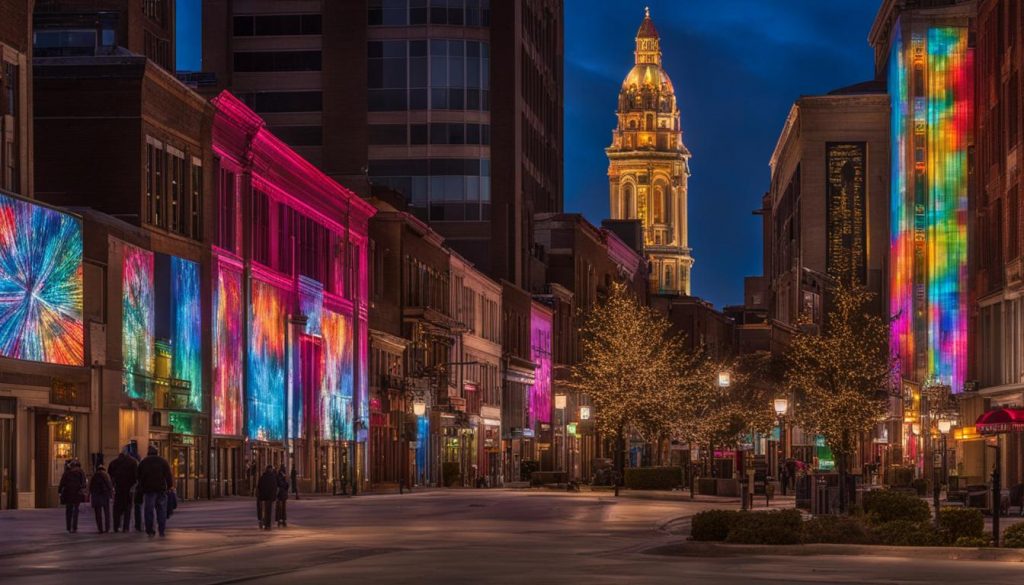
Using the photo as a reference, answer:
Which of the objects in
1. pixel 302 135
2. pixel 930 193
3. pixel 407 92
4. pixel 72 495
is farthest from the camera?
pixel 930 193

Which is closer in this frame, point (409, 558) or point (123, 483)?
point (409, 558)

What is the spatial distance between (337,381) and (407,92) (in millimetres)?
46709

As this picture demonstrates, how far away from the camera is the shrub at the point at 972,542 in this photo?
33.8 m

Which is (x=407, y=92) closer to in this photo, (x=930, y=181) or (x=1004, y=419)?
(x=930, y=181)

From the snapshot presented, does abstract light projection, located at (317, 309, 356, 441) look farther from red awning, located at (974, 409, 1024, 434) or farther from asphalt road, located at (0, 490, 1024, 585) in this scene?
asphalt road, located at (0, 490, 1024, 585)

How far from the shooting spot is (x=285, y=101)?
133750 millimetres

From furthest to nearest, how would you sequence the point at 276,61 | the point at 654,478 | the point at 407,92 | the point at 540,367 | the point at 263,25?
the point at 540,367 → the point at 263,25 → the point at 276,61 → the point at 407,92 → the point at 654,478

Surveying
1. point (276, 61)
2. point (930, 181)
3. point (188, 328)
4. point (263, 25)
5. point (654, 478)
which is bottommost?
point (654, 478)

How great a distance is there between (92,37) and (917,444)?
255ft

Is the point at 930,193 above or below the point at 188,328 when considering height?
above

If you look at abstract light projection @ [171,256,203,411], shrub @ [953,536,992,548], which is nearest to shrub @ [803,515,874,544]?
shrub @ [953,536,992,548]

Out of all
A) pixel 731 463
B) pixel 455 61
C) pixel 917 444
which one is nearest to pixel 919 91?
pixel 917 444

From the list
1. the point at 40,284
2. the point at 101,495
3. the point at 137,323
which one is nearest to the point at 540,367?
the point at 137,323

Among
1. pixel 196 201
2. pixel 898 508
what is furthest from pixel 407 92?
Answer: pixel 898 508
